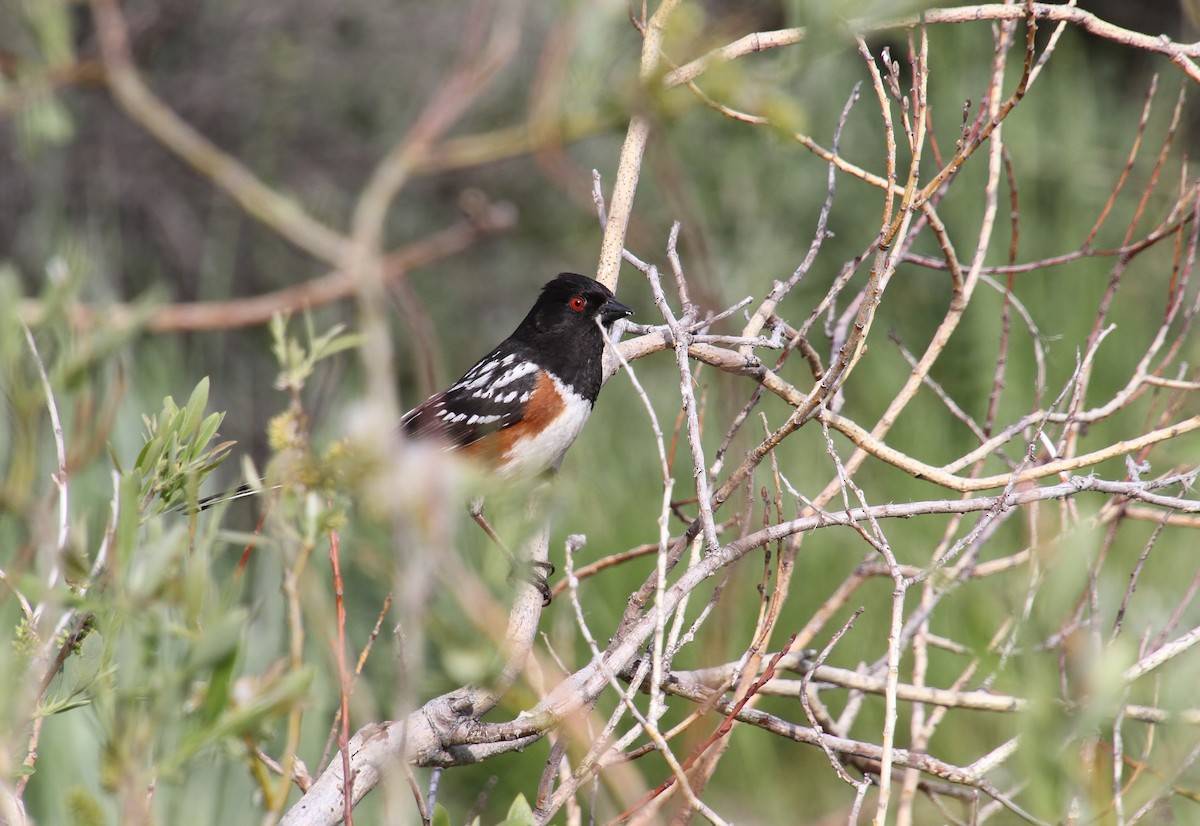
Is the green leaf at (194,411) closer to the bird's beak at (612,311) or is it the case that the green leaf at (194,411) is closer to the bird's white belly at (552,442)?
the bird's beak at (612,311)

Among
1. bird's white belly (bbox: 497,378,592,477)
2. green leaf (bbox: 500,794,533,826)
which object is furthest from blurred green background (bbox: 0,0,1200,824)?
bird's white belly (bbox: 497,378,592,477)

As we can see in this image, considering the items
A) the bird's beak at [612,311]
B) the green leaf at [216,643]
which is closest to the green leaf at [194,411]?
the green leaf at [216,643]

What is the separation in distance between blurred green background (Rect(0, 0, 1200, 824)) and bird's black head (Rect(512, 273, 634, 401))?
0.29 meters

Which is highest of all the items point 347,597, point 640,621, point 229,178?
point 229,178

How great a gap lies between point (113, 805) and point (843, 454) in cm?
294

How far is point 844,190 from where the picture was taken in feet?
19.8

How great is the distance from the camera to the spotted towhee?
109 inches

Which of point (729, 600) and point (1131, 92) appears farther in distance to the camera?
point (1131, 92)

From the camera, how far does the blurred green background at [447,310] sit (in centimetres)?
78

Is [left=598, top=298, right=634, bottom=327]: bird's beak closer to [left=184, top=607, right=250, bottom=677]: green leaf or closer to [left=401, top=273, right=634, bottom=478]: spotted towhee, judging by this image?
[left=401, top=273, right=634, bottom=478]: spotted towhee

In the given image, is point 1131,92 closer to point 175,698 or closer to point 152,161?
point 152,161

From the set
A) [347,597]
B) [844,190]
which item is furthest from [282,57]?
[347,597]

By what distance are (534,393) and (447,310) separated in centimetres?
427

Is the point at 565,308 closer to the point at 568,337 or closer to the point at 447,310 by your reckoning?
the point at 568,337
